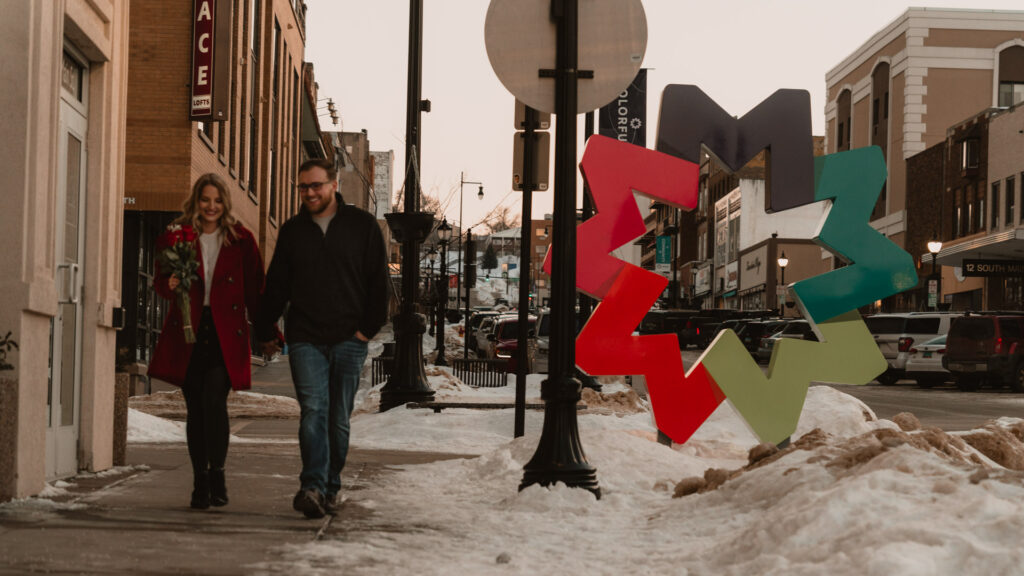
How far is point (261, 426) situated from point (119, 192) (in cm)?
643

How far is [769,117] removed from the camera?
35.7ft

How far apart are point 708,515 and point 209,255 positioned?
2964 mm

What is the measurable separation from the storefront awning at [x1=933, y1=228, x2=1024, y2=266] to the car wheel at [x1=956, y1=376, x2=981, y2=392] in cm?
1411

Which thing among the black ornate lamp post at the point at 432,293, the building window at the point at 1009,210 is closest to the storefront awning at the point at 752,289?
the black ornate lamp post at the point at 432,293

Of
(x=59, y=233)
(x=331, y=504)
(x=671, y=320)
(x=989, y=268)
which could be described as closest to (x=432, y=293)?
(x=671, y=320)

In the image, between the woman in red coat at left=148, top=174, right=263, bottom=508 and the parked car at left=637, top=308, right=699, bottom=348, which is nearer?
the woman in red coat at left=148, top=174, right=263, bottom=508

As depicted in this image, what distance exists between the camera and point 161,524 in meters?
6.29

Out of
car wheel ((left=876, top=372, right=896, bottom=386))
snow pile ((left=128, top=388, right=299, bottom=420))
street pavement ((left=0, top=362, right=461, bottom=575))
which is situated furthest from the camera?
car wheel ((left=876, top=372, right=896, bottom=386))

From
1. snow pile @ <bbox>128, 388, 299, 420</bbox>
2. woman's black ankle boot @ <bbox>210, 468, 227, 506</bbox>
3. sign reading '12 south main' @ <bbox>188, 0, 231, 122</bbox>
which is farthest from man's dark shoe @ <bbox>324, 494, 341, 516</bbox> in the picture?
sign reading '12 south main' @ <bbox>188, 0, 231, 122</bbox>

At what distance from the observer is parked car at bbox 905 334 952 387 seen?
1169 inches

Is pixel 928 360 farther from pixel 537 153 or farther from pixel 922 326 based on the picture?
pixel 537 153

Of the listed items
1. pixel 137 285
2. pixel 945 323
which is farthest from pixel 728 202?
pixel 137 285

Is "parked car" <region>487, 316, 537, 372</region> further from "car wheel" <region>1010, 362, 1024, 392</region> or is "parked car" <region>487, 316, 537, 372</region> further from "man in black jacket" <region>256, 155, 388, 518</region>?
"man in black jacket" <region>256, 155, 388, 518</region>

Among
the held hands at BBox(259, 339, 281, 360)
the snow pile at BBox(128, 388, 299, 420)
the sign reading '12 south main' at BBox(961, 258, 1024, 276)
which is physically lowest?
the snow pile at BBox(128, 388, 299, 420)
